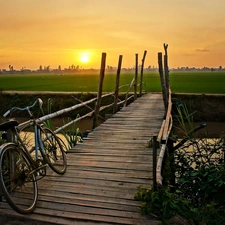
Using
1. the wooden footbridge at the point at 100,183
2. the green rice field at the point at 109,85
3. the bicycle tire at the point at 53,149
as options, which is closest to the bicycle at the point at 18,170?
the wooden footbridge at the point at 100,183

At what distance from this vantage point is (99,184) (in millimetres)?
3814

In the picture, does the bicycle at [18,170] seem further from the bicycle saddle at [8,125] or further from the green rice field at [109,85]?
the green rice field at [109,85]

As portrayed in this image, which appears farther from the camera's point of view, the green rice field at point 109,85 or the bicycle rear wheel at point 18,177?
the green rice field at point 109,85

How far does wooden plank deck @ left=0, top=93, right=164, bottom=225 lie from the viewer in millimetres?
3086

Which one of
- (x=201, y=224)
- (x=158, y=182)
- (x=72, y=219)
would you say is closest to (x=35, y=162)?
(x=72, y=219)

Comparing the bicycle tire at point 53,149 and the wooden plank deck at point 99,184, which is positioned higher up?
the bicycle tire at point 53,149

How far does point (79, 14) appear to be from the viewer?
1416 centimetres

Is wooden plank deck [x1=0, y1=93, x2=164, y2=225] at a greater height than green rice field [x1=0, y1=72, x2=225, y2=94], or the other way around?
green rice field [x1=0, y1=72, x2=225, y2=94]

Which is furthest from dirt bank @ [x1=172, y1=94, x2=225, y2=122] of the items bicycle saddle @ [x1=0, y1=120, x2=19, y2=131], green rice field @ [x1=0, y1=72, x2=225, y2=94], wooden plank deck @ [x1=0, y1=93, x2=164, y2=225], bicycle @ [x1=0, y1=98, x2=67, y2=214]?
bicycle saddle @ [x1=0, y1=120, x2=19, y2=131]

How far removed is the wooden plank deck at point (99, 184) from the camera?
121 inches

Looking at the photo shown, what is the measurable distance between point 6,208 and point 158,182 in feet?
5.22

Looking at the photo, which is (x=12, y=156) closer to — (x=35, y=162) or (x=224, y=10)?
(x=35, y=162)

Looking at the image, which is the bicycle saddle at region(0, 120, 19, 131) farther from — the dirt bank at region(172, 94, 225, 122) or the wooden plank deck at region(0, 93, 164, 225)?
the dirt bank at region(172, 94, 225, 122)

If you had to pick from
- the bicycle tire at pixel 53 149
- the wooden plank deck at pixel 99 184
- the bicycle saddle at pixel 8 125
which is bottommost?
the wooden plank deck at pixel 99 184
